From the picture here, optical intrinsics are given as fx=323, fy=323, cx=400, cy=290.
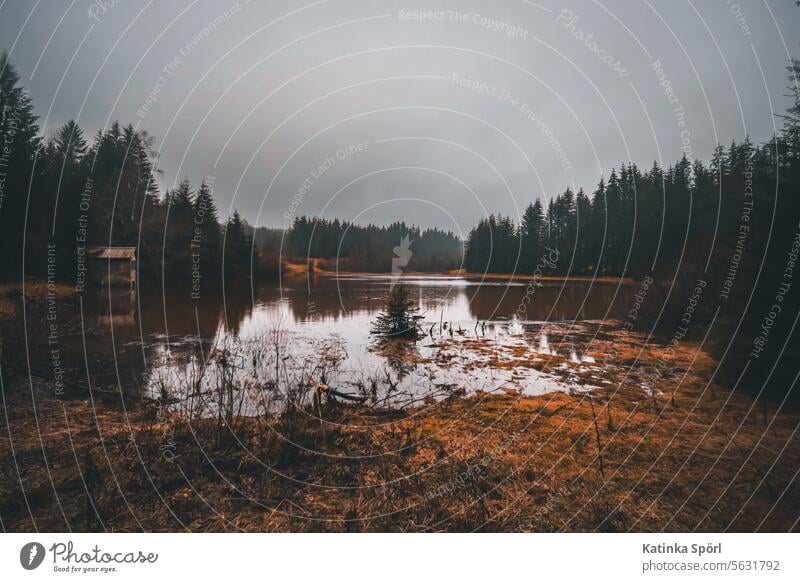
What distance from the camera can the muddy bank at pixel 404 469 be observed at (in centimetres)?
358

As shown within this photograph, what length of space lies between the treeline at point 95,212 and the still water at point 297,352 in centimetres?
337

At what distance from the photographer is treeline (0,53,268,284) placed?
20641 mm

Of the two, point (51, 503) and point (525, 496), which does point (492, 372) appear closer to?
point (525, 496)

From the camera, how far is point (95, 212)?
34562 mm

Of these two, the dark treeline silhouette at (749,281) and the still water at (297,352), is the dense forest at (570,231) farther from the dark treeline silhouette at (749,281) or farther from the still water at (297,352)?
the still water at (297,352)

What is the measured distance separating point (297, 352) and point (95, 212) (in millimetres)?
37662

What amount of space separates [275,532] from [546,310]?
26.2 m

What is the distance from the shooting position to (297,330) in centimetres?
1712

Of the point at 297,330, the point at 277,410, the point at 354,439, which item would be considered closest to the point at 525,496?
the point at 354,439

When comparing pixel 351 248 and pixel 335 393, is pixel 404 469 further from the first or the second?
pixel 351 248
